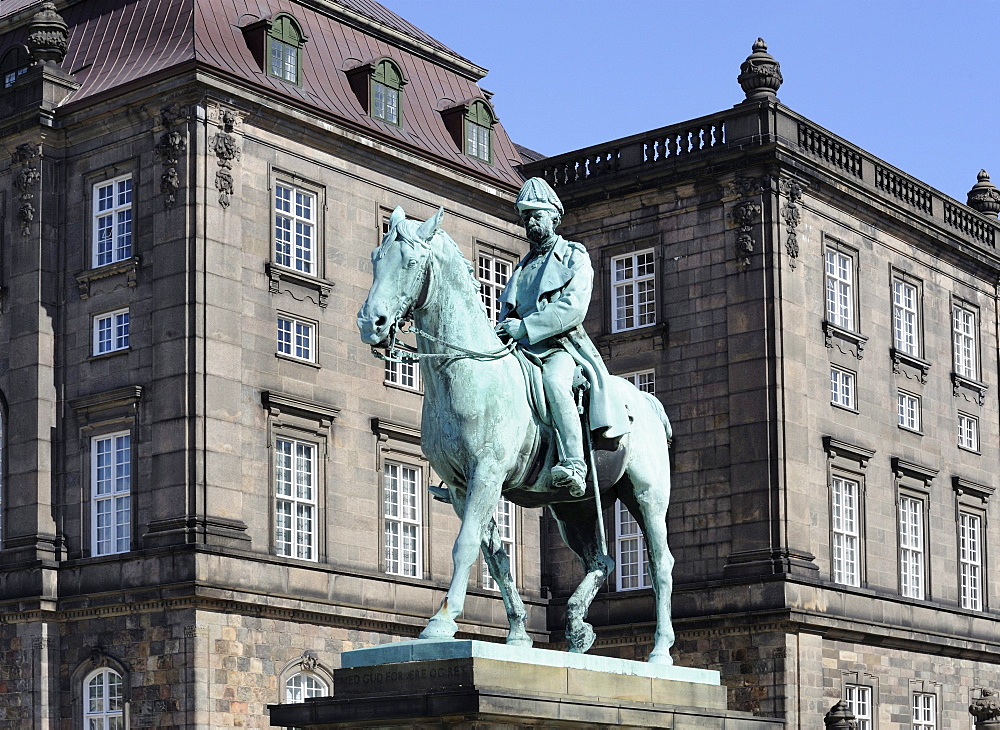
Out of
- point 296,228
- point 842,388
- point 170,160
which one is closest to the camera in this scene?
point 170,160

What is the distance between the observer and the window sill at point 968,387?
150 ft

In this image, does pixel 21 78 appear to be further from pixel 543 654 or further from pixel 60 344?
pixel 543 654

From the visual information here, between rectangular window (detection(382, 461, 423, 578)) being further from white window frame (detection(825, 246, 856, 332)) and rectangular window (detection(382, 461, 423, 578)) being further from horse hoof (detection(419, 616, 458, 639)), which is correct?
horse hoof (detection(419, 616, 458, 639))

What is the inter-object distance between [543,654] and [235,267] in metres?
22.5

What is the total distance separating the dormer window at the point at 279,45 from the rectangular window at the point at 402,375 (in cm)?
649

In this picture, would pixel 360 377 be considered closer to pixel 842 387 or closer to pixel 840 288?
pixel 842 387

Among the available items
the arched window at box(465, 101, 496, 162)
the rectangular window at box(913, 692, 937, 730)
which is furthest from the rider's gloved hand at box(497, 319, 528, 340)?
the rectangular window at box(913, 692, 937, 730)

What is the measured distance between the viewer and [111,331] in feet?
117

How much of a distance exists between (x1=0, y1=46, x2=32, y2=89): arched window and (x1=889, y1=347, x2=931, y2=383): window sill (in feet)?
69.6

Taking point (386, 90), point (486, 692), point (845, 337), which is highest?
point (386, 90)

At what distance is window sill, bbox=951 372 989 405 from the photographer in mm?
45781

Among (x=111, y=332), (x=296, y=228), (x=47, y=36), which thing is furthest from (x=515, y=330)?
(x=47, y=36)

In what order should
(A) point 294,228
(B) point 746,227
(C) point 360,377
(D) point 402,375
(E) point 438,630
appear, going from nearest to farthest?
1. (E) point 438,630
2. (A) point 294,228
3. (C) point 360,377
4. (D) point 402,375
5. (B) point 746,227

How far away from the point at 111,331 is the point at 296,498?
16.4ft
